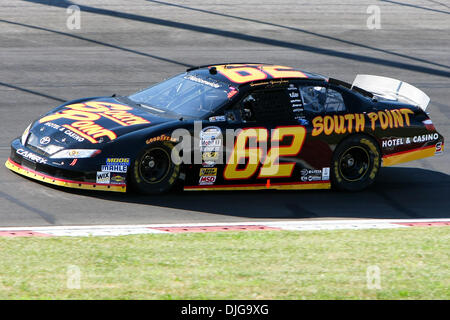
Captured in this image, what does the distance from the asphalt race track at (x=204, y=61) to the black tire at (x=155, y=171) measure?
16 centimetres

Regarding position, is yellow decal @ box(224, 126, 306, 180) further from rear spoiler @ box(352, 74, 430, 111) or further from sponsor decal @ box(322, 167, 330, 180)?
rear spoiler @ box(352, 74, 430, 111)

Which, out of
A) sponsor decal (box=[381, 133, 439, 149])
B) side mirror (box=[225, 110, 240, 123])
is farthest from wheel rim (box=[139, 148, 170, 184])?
sponsor decal (box=[381, 133, 439, 149])

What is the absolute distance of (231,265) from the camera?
701 centimetres

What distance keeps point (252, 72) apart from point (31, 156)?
9.67 ft

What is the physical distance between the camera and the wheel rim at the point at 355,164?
35.5ft

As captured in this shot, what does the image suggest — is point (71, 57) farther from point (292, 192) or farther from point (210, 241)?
point (210, 241)

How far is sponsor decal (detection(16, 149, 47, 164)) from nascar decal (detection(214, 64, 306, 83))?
2.52 metres

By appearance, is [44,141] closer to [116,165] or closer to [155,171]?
[116,165]

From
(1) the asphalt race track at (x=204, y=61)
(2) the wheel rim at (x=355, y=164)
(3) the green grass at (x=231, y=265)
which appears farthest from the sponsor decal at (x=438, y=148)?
(3) the green grass at (x=231, y=265)

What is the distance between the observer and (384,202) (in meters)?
10.4

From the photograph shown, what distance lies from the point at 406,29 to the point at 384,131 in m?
14.4

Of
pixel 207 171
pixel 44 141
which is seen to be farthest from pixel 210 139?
pixel 44 141

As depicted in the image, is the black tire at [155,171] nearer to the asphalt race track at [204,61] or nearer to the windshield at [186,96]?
the asphalt race track at [204,61]

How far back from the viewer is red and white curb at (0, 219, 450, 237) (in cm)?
830
